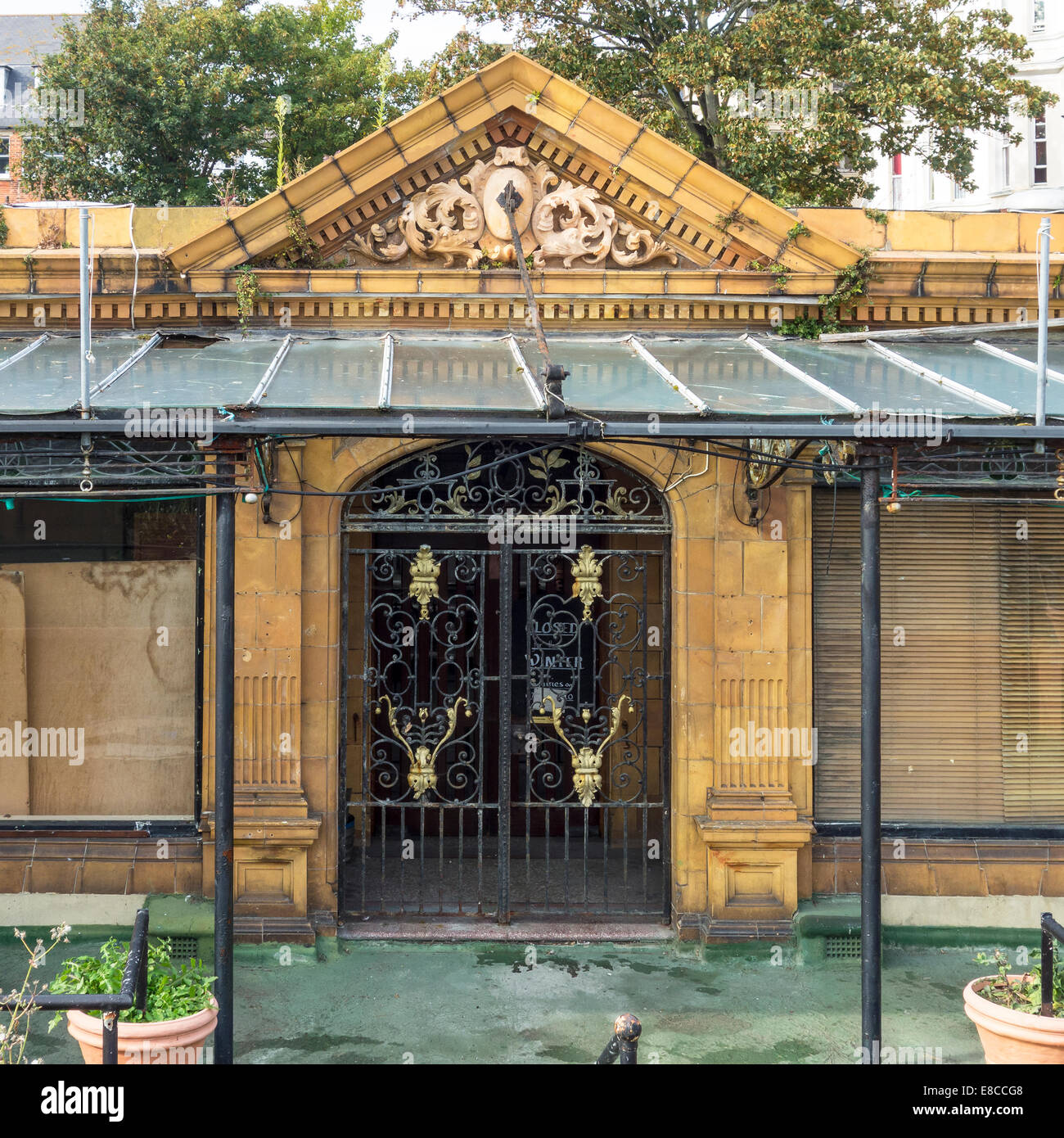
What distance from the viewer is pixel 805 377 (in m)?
6.96

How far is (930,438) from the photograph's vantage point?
5941 mm

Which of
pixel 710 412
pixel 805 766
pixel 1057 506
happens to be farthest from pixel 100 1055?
pixel 1057 506

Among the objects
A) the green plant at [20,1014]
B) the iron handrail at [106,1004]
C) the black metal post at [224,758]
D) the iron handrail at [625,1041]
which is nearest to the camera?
the iron handrail at [625,1041]

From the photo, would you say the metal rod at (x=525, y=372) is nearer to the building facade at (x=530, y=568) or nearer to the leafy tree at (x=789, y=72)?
the building facade at (x=530, y=568)

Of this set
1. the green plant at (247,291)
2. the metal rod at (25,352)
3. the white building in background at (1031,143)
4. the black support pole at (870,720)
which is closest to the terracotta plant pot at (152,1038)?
the black support pole at (870,720)

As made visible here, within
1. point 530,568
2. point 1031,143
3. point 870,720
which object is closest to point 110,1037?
point 870,720

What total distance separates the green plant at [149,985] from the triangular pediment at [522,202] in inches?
191

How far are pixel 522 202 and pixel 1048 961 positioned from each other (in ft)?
20.1

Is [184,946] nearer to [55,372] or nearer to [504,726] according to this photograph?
[504,726]

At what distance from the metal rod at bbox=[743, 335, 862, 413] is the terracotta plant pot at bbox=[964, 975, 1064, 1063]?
325cm

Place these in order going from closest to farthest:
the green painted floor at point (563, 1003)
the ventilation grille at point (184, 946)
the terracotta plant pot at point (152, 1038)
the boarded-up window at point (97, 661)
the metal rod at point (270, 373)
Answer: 1. the terracotta plant pot at point (152, 1038)
2. the metal rod at point (270, 373)
3. the green painted floor at point (563, 1003)
4. the ventilation grille at point (184, 946)
5. the boarded-up window at point (97, 661)

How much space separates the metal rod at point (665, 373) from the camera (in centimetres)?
623

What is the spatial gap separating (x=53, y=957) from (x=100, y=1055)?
286cm
